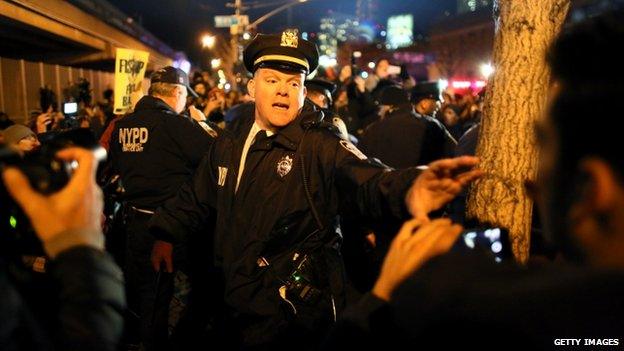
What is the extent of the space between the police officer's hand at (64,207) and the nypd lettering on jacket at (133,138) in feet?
12.4

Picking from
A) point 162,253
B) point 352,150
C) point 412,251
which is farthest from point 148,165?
point 412,251

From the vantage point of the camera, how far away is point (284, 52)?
3.49 m

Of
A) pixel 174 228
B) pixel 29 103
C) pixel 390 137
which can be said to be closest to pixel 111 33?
pixel 29 103

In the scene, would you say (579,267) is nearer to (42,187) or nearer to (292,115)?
(42,187)

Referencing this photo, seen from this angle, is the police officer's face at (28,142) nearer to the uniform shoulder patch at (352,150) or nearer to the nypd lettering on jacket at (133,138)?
the nypd lettering on jacket at (133,138)

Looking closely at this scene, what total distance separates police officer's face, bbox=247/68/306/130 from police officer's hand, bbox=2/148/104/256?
1.98 metres

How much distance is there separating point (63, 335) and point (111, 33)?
21.4 metres

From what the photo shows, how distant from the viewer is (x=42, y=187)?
1.37 m

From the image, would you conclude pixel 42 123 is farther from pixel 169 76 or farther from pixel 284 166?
pixel 284 166

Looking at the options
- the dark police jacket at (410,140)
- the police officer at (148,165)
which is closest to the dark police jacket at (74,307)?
the police officer at (148,165)

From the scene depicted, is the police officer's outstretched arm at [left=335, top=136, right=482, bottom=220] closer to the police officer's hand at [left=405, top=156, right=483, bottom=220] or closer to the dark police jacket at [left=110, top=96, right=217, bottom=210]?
the police officer's hand at [left=405, top=156, right=483, bottom=220]

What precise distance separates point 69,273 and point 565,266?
111 centimetres

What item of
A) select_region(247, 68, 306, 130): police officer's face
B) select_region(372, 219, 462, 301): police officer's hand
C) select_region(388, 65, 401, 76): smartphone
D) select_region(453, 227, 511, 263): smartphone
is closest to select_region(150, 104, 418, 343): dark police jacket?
select_region(247, 68, 306, 130): police officer's face

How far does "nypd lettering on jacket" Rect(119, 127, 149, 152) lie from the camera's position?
5.13 metres
